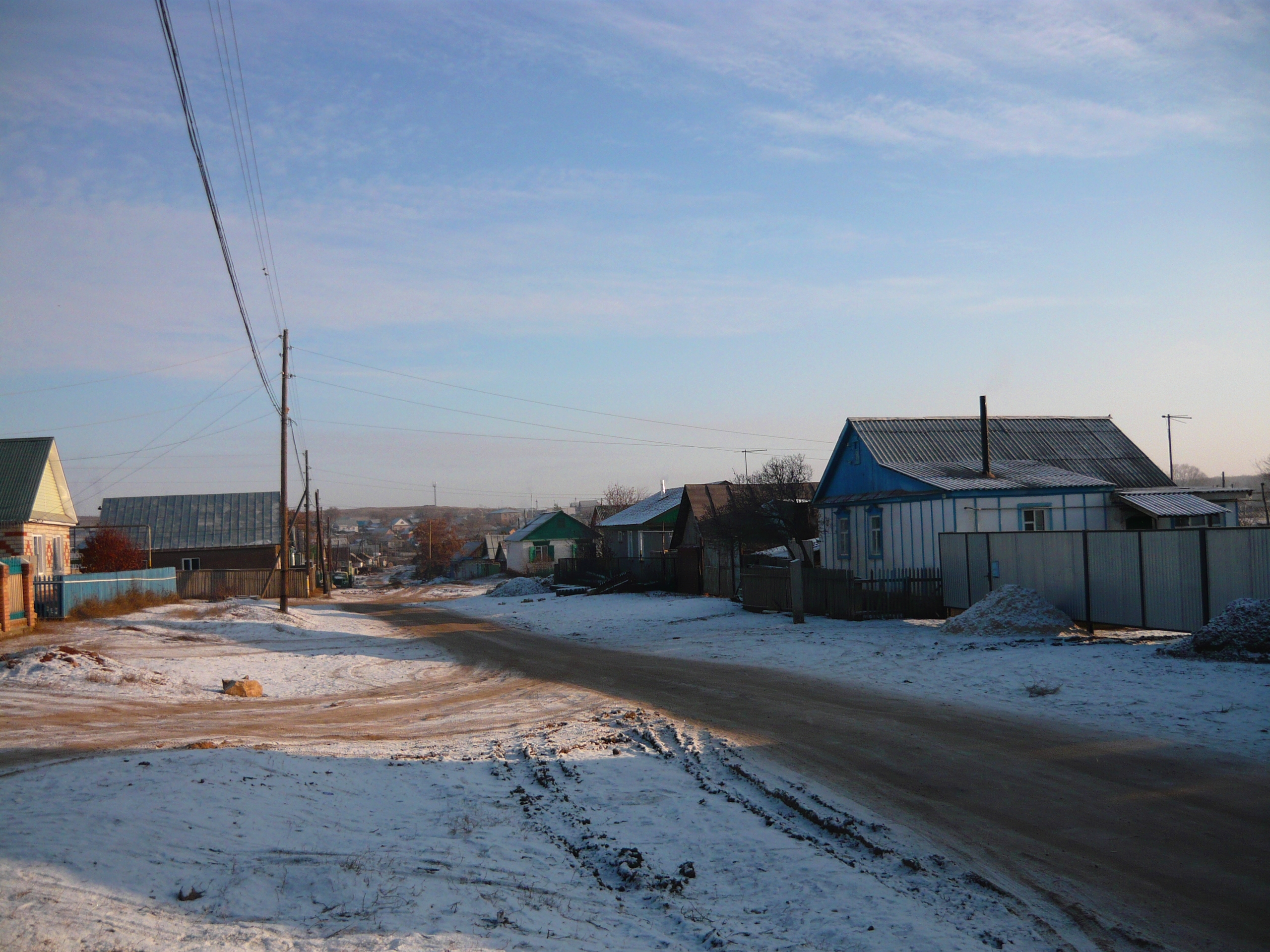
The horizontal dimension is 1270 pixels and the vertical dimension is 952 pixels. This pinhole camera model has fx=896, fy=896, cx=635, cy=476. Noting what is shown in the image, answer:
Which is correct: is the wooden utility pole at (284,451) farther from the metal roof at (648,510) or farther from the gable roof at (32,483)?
the metal roof at (648,510)

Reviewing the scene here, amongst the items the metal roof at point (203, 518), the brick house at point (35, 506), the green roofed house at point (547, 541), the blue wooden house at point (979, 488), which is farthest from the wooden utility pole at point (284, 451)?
the green roofed house at point (547, 541)

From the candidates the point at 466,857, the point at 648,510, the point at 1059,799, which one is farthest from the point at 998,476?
the point at 648,510

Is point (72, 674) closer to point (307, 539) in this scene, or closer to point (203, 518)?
point (307, 539)

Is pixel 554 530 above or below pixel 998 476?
below

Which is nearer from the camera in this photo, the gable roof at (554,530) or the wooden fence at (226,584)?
the wooden fence at (226,584)

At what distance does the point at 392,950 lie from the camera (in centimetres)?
489

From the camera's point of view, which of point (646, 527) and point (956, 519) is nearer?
point (956, 519)

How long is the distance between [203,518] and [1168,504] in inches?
2055

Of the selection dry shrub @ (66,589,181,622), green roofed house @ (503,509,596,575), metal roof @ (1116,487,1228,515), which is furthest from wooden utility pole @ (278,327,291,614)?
green roofed house @ (503,509,596,575)

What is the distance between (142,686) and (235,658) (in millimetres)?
4171

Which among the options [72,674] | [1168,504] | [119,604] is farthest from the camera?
[119,604]

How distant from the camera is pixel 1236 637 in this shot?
13664 millimetres

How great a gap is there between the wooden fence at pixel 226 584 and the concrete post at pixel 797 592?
30.2 metres

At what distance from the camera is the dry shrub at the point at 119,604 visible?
30438 millimetres
